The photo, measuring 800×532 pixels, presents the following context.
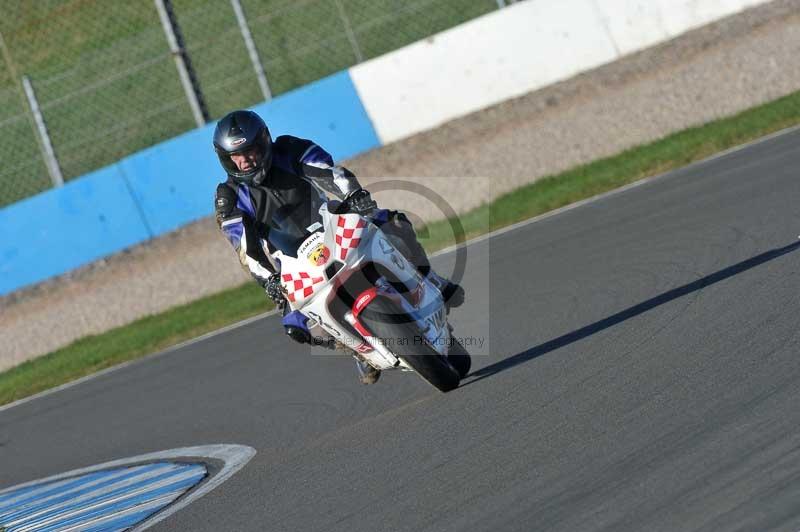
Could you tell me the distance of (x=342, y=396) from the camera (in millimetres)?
8359

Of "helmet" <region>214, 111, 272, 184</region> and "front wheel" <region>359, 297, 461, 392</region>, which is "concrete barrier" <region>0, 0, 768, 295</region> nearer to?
"helmet" <region>214, 111, 272, 184</region>


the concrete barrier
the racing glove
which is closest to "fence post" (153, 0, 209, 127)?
the concrete barrier

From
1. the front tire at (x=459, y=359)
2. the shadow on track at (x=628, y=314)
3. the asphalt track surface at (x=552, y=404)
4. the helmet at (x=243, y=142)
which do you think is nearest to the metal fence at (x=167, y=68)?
the asphalt track surface at (x=552, y=404)

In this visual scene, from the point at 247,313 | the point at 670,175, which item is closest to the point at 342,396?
the point at 247,313

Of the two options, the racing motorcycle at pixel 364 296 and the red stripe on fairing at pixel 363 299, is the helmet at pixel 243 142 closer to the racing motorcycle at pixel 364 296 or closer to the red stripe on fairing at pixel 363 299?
the racing motorcycle at pixel 364 296

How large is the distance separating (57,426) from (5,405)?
7.75 ft

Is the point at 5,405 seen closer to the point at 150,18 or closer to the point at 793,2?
the point at 150,18

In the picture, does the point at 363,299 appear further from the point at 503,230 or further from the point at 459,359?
the point at 503,230

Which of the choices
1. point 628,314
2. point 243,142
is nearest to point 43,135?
point 243,142

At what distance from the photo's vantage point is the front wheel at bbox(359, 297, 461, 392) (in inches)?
263

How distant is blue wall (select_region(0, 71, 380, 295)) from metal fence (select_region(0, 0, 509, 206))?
4.60ft

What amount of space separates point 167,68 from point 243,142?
11.7 m

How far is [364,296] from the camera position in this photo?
21.8ft

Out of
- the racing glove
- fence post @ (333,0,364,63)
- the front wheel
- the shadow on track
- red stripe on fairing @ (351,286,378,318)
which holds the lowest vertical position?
the shadow on track
